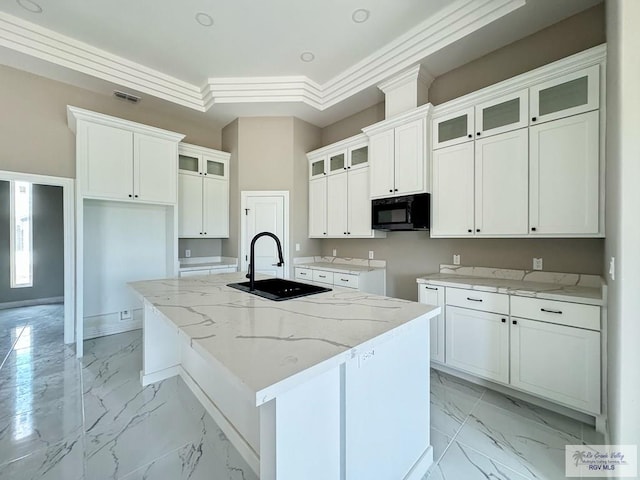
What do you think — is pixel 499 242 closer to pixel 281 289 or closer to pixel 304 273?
pixel 281 289

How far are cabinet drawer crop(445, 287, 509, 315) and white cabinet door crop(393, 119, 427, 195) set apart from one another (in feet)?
3.65

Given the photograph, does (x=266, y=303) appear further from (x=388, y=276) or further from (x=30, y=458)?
(x=388, y=276)

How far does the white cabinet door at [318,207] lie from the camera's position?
13.7 feet

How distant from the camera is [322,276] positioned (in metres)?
3.88

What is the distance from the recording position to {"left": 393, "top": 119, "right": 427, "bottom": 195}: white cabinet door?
290 centimetres

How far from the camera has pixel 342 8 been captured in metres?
2.57

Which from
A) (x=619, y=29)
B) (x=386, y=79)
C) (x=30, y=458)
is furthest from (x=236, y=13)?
(x=30, y=458)

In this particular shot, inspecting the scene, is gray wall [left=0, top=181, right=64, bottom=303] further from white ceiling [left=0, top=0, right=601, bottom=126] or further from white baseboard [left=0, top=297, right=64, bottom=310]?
white ceiling [left=0, top=0, right=601, bottom=126]

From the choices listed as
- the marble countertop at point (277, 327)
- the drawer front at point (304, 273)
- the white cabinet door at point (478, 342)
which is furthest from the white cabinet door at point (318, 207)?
the marble countertop at point (277, 327)

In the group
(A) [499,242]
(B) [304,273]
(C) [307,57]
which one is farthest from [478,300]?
(C) [307,57]

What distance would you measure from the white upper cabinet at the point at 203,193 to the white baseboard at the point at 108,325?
1.37m

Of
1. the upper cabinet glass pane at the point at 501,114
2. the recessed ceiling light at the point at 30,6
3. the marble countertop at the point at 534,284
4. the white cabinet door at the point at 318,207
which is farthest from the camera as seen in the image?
the white cabinet door at the point at 318,207

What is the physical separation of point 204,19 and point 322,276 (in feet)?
10.5

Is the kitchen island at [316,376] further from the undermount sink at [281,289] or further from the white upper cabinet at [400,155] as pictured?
the white upper cabinet at [400,155]
